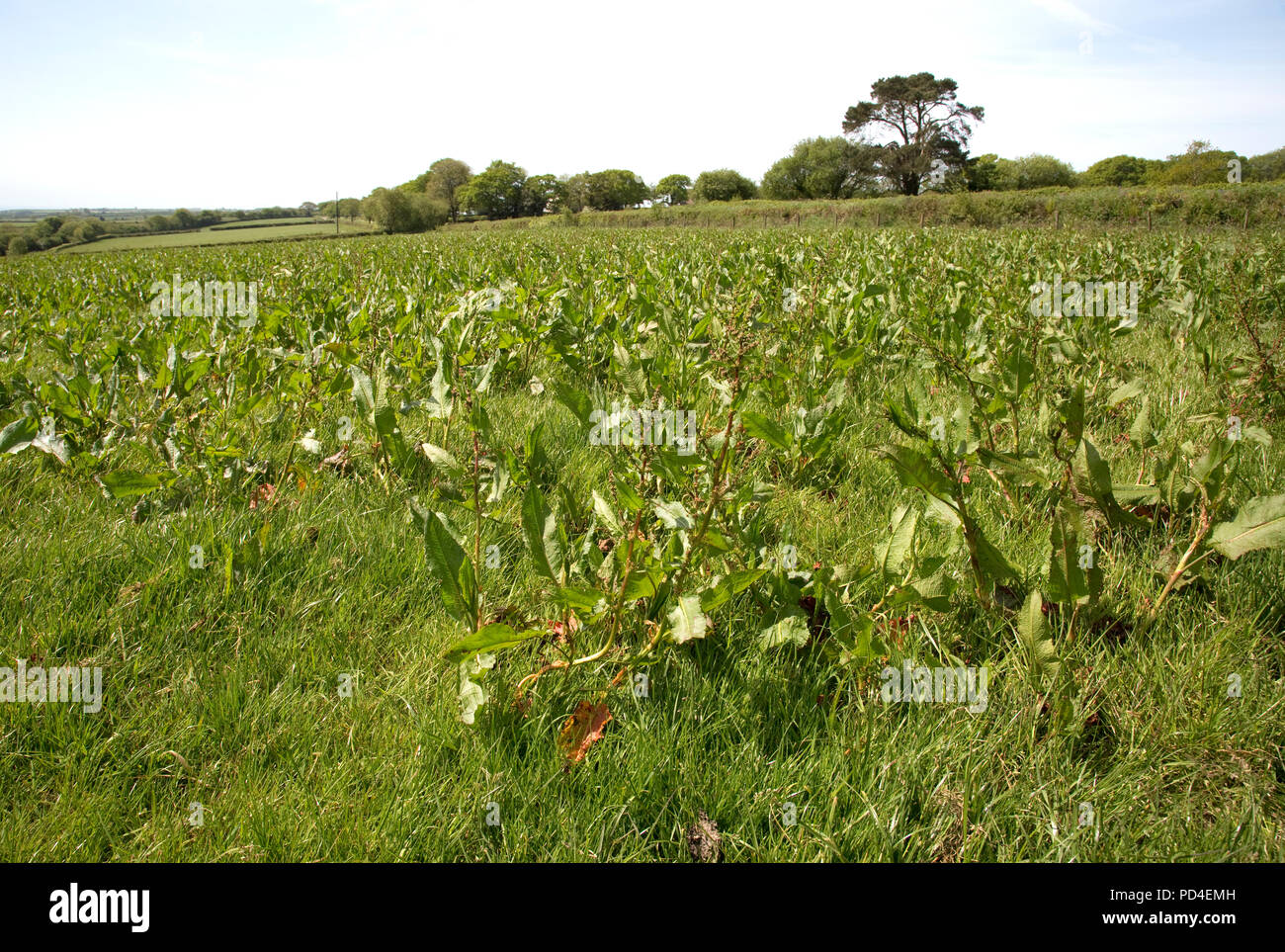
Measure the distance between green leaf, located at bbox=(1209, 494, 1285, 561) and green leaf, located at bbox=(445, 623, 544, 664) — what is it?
208 centimetres

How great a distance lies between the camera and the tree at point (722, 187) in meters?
89.7

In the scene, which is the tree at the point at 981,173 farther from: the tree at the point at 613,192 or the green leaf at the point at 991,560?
the green leaf at the point at 991,560

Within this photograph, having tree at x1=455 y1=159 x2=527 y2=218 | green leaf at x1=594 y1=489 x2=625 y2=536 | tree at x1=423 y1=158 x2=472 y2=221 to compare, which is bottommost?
green leaf at x1=594 y1=489 x2=625 y2=536

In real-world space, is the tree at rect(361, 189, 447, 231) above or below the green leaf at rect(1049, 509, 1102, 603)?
above

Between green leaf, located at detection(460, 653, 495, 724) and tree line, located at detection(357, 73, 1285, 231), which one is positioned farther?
tree line, located at detection(357, 73, 1285, 231)

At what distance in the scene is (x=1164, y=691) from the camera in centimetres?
181

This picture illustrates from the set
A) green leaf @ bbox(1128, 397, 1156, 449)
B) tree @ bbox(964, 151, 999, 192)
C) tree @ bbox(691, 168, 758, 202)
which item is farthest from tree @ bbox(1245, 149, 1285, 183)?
green leaf @ bbox(1128, 397, 1156, 449)

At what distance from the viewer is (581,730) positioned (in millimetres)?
1725

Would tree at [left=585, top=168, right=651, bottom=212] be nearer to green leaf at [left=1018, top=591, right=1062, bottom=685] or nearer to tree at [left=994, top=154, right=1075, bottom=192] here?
tree at [left=994, top=154, right=1075, bottom=192]

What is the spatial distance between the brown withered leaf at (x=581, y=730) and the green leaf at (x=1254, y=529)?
1931 millimetres

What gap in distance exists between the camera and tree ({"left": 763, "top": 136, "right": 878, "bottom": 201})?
73062 millimetres
